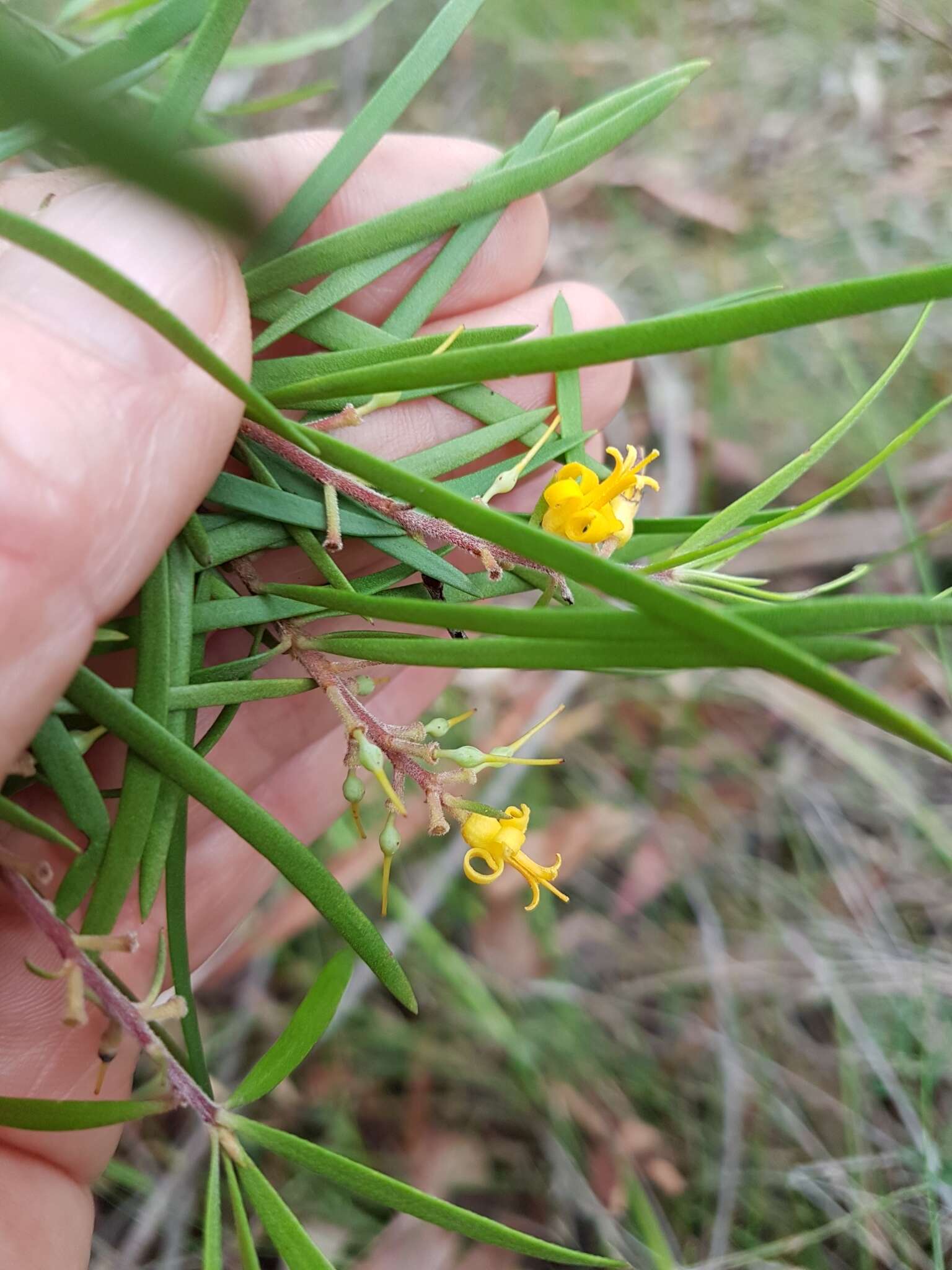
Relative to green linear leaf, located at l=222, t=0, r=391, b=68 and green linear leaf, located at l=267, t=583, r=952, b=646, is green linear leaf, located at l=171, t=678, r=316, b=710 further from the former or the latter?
green linear leaf, located at l=222, t=0, r=391, b=68

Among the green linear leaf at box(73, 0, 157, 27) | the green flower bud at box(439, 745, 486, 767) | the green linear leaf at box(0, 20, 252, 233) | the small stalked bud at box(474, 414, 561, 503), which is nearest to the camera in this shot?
the green linear leaf at box(0, 20, 252, 233)

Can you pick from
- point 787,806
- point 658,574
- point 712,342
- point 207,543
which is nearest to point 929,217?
point 787,806

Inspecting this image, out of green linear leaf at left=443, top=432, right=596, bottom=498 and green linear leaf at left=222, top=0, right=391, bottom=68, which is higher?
green linear leaf at left=222, top=0, right=391, bottom=68

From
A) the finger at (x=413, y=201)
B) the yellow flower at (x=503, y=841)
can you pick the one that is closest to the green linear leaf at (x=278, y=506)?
the yellow flower at (x=503, y=841)

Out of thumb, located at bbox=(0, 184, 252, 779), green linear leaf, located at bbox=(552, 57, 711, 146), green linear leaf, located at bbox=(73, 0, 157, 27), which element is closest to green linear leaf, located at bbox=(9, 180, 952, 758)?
thumb, located at bbox=(0, 184, 252, 779)

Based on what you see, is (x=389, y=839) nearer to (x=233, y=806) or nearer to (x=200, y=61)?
(x=233, y=806)
